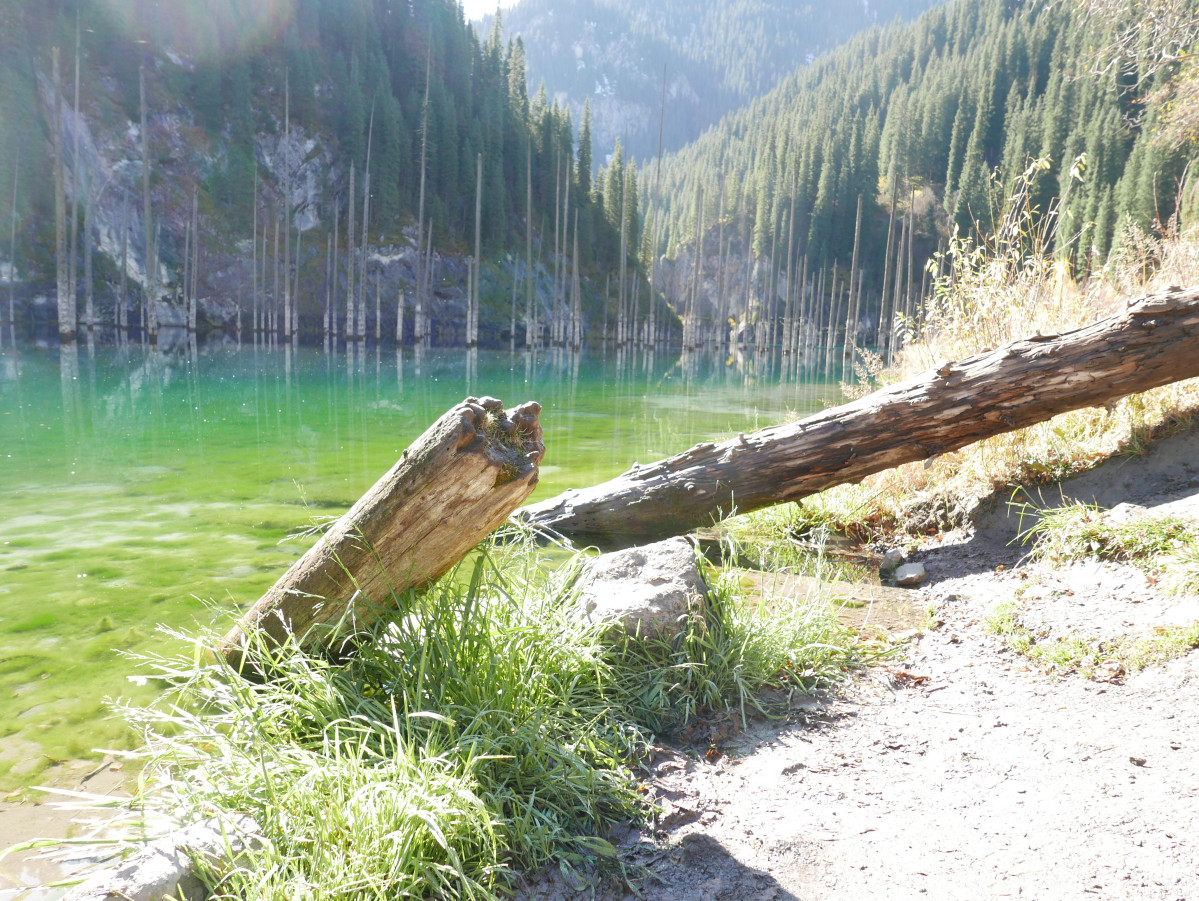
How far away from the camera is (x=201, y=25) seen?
182 feet

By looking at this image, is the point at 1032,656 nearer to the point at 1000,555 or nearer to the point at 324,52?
the point at 1000,555

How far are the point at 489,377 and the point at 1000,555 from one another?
78.3 ft

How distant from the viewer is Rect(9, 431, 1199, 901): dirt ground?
214cm

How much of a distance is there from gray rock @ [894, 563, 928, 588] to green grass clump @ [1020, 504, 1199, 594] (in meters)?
0.77

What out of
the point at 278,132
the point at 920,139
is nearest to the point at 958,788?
the point at 278,132

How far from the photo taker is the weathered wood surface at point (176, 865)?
187cm

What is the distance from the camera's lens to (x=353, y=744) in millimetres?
2695

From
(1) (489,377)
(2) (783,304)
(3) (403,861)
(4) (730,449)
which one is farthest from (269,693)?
(2) (783,304)

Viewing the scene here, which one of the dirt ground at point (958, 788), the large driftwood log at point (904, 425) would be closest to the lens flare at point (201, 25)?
the large driftwood log at point (904, 425)

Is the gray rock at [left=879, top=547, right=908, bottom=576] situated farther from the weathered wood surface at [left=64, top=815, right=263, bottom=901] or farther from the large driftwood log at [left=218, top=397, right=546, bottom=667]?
the weathered wood surface at [left=64, top=815, right=263, bottom=901]

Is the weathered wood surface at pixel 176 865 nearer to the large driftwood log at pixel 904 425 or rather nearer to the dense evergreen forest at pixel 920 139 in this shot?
the large driftwood log at pixel 904 425

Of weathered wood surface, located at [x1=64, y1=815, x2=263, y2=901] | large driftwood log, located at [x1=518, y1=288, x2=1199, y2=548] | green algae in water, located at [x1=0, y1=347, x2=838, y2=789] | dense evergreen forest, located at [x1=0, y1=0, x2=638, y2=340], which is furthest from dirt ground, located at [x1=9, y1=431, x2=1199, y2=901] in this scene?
dense evergreen forest, located at [x1=0, y1=0, x2=638, y2=340]

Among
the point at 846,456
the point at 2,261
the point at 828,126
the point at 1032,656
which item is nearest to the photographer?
the point at 1032,656

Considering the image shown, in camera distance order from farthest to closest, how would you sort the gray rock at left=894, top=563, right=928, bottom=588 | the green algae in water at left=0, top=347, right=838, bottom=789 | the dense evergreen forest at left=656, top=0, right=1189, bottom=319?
the dense evergreen forest at left=656, top=0, right=1189, bottom=319 → the gray rock at left=894, top=563, right=928, bottom=588 → the green algae in water at left=0, top=347, right=838, bottom=789
